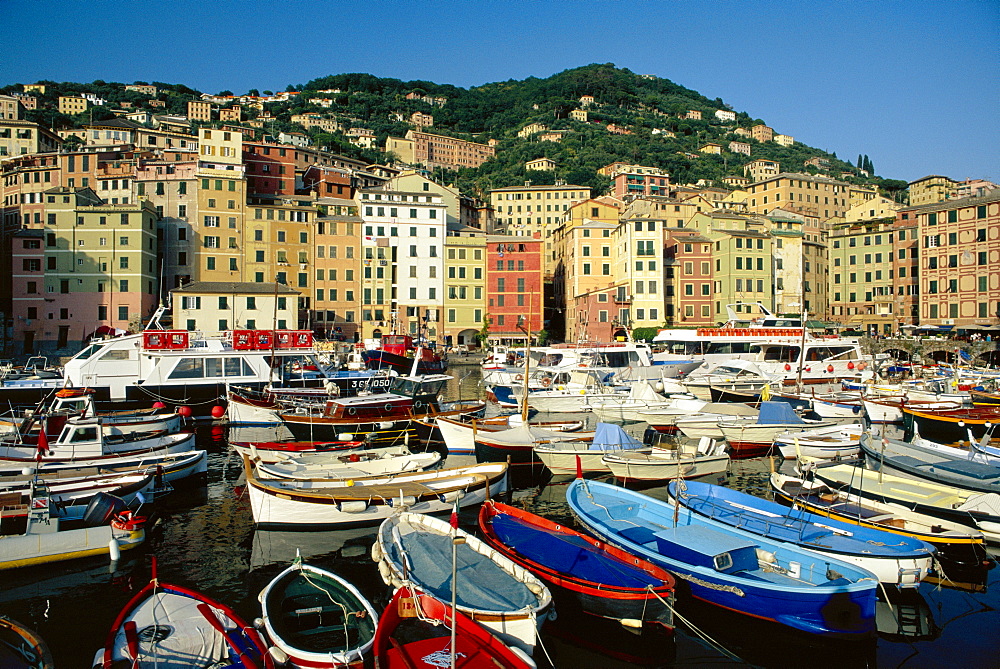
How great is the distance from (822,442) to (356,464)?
16.5 metres

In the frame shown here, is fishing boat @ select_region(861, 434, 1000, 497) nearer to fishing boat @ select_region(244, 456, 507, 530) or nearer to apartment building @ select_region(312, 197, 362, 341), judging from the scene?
fishing boat @ select_region(244, 456, 507, 530)

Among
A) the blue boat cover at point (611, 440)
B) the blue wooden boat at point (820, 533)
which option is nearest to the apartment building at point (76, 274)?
the blue boat cover at point (611, 440)

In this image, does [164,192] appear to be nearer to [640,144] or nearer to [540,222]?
[540,222]

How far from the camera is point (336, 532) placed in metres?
16.0

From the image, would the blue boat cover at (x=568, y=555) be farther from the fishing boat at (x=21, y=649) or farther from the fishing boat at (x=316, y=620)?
the fishing boat at (x=21, y=649)

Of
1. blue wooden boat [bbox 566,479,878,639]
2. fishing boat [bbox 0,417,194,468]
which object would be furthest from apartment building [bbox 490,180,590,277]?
blue wooden boat [bbox 566,479,878,639]

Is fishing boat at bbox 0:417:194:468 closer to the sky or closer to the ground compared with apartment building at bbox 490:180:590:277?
closer to the ground

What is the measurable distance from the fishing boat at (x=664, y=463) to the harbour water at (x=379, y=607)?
3067mm

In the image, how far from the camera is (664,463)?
63.3 ft

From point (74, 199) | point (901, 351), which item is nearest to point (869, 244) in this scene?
point (901, 351)

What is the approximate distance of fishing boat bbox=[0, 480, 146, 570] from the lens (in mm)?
13547

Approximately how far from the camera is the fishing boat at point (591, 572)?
35.1 ft

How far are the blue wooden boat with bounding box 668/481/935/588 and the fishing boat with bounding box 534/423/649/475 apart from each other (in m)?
4.74

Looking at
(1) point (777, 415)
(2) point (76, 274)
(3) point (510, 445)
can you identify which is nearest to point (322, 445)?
(3) point (510, 445)
